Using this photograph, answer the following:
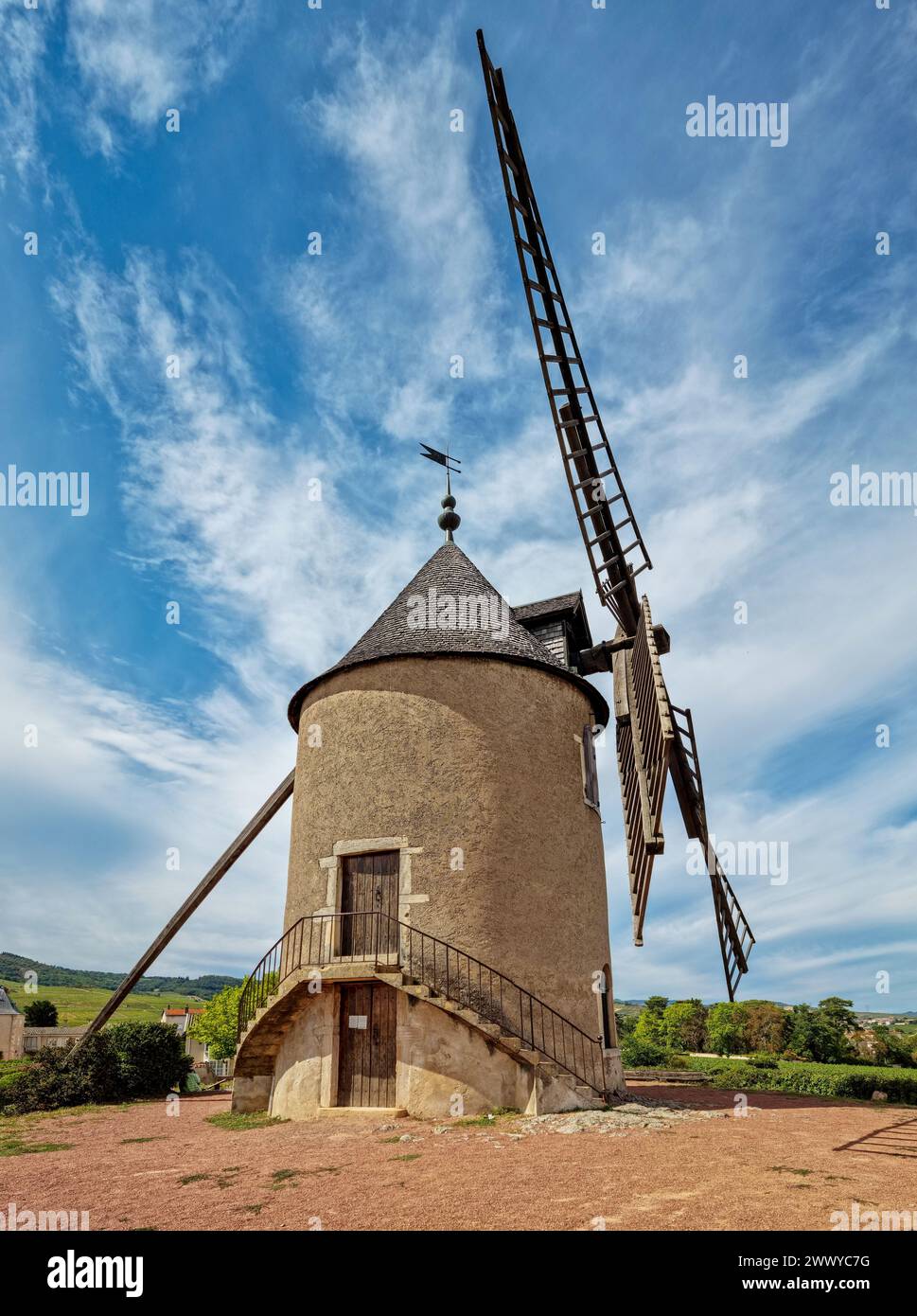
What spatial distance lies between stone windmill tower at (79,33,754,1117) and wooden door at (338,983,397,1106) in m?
0.03

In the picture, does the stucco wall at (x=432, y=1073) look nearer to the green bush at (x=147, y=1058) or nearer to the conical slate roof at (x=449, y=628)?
the conical slate roof at (x=449, y=628)

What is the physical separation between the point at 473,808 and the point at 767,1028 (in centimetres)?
2895

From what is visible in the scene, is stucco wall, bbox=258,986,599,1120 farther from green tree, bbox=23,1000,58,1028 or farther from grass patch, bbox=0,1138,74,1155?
green tree, bbox=23,1000,58,1028

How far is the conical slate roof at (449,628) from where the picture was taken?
16.4 meters

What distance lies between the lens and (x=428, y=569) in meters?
19.0

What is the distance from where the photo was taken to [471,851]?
1438 centimetres

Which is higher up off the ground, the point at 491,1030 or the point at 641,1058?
the point at 491,1030

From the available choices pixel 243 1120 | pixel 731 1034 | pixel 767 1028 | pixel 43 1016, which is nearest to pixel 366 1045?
pixel 243 1120

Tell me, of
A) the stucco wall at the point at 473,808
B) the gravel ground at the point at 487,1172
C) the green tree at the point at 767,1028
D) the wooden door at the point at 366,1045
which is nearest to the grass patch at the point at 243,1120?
the gravel ground at the point at 487,1172

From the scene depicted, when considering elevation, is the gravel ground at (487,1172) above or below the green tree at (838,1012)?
above

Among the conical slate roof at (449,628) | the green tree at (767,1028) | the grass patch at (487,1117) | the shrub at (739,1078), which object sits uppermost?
the conical slate roof at (449,628)

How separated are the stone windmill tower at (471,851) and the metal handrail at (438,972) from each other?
0.12 feet

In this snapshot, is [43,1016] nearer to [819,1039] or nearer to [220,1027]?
[220,1027]
